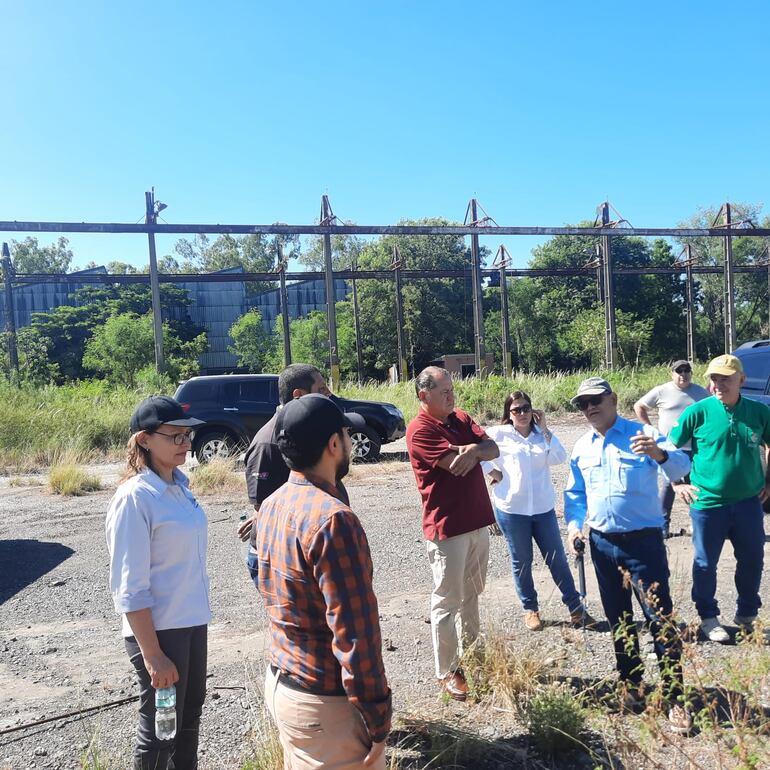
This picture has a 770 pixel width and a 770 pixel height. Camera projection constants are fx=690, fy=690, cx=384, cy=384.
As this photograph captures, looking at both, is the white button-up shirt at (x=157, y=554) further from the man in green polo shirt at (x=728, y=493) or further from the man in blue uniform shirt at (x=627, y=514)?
the man in green polo shirt at (x=728, y=493)

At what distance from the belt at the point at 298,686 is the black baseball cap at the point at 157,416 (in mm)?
1174

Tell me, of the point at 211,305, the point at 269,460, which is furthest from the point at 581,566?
the point at 211,305

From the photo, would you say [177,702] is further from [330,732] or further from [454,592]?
[454,592]

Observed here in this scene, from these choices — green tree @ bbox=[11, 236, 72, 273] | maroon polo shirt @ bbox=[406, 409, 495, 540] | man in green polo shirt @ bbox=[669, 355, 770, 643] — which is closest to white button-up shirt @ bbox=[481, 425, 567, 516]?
maroon polo shirt @ bbox=[406, 409, 495, 540]

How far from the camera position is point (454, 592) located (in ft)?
12.8

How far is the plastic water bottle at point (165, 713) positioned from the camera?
2.65 m

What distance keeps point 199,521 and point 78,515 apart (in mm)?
7595

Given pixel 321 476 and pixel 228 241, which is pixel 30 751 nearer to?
pixel 321 476

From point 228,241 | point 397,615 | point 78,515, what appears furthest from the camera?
point 228,241

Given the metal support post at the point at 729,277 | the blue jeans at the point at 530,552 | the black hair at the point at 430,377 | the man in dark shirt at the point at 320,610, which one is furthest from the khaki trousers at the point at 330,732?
the metal support post at the point at 729,277

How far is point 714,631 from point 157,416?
12.6 ft

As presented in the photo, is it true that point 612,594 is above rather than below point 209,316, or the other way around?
below

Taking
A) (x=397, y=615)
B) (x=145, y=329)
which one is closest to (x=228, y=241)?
(x=145, y=329)

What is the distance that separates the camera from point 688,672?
3.63 meters
